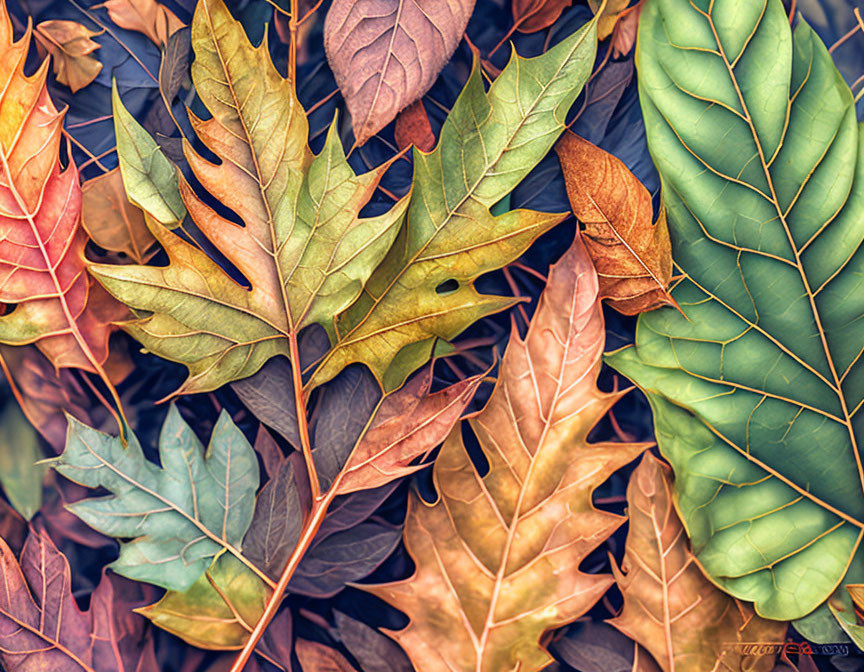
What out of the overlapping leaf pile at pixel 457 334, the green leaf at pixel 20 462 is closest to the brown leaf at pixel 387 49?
the overlapping leaf pile at pixel 457 334

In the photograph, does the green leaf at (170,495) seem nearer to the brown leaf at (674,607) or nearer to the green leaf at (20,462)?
the green leaf at (20,462)

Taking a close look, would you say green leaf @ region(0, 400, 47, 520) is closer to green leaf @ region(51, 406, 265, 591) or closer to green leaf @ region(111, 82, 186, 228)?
green leaf @ region(51, 406, 265, 591)

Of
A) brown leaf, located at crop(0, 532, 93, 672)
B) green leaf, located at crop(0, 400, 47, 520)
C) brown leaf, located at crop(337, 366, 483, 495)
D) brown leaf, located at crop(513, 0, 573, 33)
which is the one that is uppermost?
brown leaf, located at crop(513, 0, 573, 33)

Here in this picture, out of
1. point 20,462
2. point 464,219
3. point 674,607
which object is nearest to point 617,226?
point 464,219

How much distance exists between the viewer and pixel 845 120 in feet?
0.79

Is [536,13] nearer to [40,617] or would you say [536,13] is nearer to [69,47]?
[69,47]

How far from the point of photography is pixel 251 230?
0.24 meters

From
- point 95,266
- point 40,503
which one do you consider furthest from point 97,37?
point 40,503

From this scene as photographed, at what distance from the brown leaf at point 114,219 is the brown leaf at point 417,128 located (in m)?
0.13

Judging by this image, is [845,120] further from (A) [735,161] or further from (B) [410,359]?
(B) [410,359]

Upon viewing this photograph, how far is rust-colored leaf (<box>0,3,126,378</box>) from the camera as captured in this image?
251mm

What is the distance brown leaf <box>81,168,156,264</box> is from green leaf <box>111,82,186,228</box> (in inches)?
0.7

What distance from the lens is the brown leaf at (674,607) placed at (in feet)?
0.80

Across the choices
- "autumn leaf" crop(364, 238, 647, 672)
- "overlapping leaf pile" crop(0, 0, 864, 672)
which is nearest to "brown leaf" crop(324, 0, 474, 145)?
"overlapping leaf pile" crop(0, 0, 864, 672)
